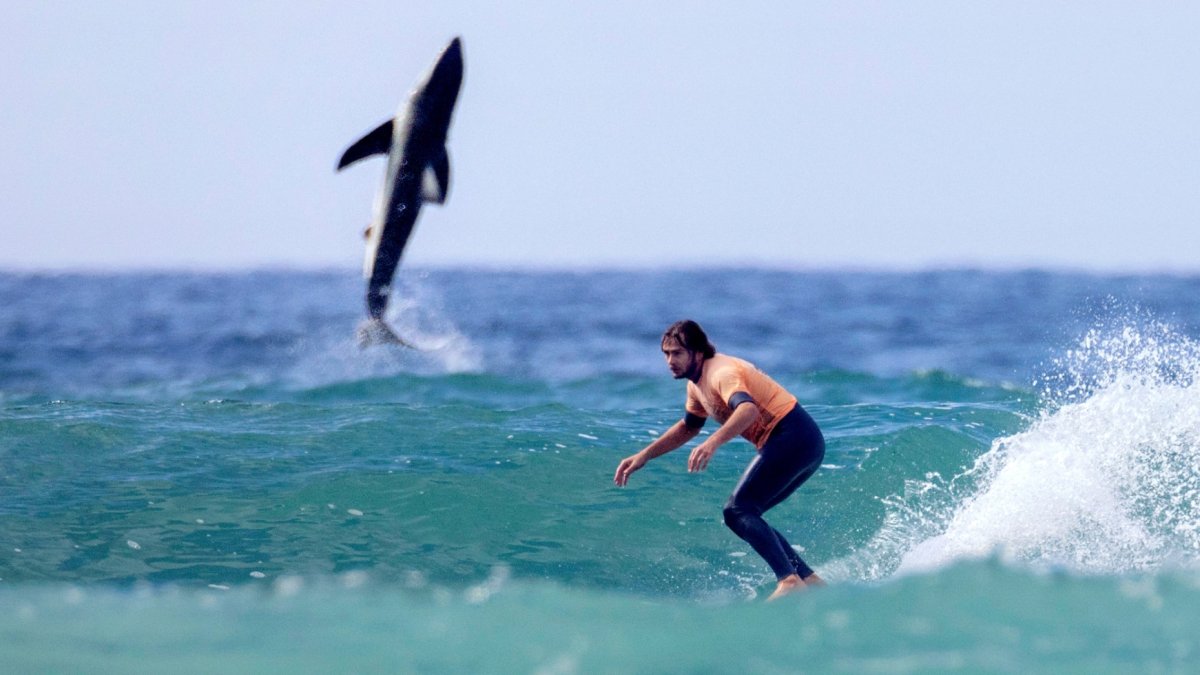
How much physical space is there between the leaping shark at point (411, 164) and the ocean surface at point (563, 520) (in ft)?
1.59

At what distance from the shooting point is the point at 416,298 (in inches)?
452

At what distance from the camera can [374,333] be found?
425 inches

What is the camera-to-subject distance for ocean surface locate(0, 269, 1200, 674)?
5770 mm

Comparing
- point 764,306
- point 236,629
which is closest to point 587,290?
point 764,306

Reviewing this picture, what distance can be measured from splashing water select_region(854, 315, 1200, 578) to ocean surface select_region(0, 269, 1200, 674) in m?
0.03

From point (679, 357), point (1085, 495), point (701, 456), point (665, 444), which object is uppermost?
point (679, 357)

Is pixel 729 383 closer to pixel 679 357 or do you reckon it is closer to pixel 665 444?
pixel 679 357

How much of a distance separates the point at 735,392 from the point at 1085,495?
396 cm

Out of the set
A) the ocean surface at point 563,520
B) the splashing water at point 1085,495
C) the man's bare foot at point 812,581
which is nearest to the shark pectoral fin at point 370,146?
the ocean surface at point 563,520

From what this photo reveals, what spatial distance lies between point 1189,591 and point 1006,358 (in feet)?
71.9

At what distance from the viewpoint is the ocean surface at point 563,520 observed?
227 inches

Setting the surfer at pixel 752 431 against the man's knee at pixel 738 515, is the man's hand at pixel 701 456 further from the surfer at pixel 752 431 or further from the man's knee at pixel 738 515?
the man's knee at pixel 738 515

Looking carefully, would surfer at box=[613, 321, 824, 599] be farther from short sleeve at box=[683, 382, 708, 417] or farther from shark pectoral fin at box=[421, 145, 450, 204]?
shark pectoral fin at box=[421, 145, 450, 204]

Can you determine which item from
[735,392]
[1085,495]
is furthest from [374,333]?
[1085,495]
